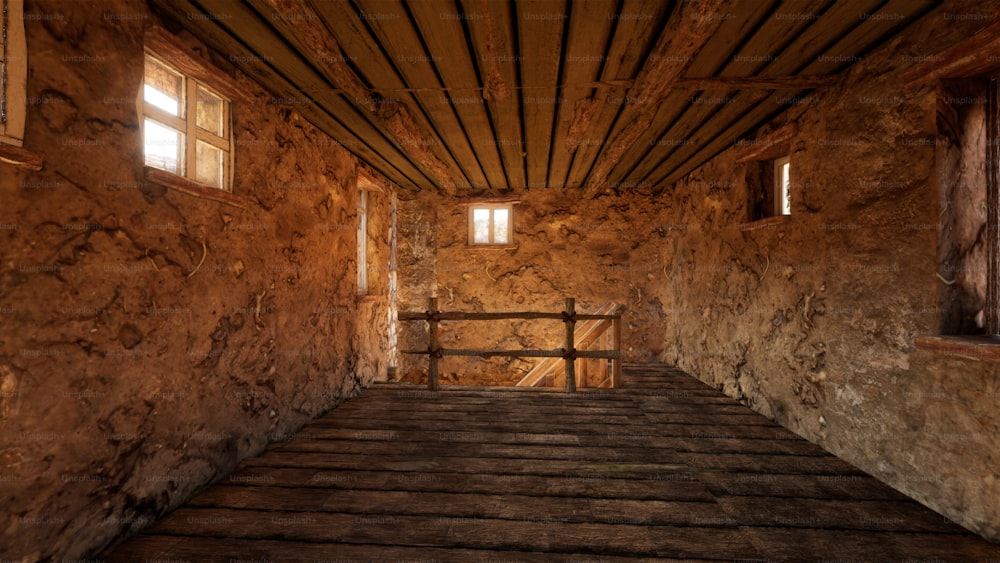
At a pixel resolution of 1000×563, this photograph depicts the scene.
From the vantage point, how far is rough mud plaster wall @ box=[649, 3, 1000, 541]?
2160 millimetres

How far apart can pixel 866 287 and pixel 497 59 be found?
3055 mm

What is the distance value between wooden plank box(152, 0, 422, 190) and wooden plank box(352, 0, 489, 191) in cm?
68

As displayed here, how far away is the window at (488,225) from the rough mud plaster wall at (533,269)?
6.8 inches

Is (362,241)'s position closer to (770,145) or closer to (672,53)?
(672,53)

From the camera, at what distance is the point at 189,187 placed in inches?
92.4

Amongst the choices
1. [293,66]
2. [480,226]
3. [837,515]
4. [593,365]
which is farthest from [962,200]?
[480,226]

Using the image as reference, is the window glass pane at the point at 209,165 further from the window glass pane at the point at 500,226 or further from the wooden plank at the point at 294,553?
the window glass pane at the point at 500,226

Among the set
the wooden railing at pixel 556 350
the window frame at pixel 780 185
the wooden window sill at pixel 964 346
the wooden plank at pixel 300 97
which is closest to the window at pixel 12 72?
the wooden plank at pixel 300 97

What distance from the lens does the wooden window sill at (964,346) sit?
6.30 ft

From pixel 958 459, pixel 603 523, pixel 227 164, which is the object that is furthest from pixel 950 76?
pixel 227 164

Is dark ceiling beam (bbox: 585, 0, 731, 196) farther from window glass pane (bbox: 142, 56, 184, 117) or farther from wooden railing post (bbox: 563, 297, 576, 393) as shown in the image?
window glass pane (bbox: 142, 56, 184, 117)

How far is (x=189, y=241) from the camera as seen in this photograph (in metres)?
2.42

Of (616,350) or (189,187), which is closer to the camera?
(189,187)

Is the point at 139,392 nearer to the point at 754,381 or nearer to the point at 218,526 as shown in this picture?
the point at 218,526
